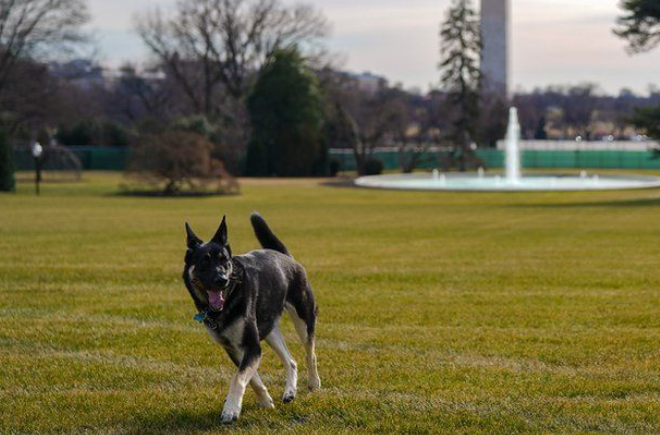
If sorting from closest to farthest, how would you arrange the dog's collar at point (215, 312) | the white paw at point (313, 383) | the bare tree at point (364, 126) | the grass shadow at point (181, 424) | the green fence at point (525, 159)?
the dog's collar at point (215, 312)
the grass shadow at point (181, 424)
the white paw at point (313, 383)
the bare tree at point (364, 126)
the green fence at point (525, 159)

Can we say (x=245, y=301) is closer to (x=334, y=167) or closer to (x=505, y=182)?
(x=505, y=182)

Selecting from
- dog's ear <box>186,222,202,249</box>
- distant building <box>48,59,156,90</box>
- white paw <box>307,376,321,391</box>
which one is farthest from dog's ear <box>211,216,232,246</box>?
distant building <box>48,59,156,90</box>

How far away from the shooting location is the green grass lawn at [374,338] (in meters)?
7.82

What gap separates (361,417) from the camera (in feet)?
25.4

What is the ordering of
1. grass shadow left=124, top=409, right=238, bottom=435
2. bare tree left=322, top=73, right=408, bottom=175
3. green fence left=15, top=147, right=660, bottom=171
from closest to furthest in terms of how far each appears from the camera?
grass shadow left=124, top=409, right=238, bottom=435
bare tree left=322, top=73, right=408, bottom=175
green fence left=15, top=147, right=660, bottom=171

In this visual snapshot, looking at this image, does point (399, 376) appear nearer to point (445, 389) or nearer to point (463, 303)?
point (445, 389)

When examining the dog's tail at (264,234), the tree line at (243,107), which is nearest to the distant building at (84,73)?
the tree line at (243,107)

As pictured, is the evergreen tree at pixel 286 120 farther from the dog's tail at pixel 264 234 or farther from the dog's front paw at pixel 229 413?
the dog's front paw at pixel 229 413

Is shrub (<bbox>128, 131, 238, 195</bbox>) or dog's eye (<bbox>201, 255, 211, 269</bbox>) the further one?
shrub (<bbox>128, 131, 238, 195</bbox>)

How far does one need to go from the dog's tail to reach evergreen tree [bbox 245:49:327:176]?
6466 centimetres

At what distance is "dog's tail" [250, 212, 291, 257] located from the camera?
863 cm

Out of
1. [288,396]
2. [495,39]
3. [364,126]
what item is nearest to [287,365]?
[288,396]

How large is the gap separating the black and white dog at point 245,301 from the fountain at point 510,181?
47303 millimetres

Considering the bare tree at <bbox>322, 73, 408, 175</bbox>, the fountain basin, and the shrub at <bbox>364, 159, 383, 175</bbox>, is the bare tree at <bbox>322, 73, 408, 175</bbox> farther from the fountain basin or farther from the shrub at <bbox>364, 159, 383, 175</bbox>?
the fountain basin
